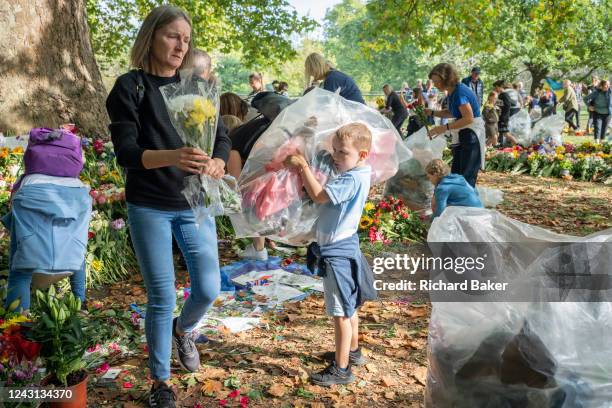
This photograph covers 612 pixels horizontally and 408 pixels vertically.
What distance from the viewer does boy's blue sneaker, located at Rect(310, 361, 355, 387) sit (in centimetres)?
283

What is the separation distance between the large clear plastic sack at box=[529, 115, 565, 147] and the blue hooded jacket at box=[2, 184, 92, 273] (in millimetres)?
9685

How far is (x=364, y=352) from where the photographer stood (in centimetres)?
324

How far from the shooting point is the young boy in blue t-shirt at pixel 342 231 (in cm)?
270

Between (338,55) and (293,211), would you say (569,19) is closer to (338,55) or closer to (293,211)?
(293,211)

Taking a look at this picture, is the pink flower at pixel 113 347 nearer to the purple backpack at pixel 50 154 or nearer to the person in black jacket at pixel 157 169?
the person in black jacket at pixel 157 169

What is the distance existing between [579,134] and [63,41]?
610 inches

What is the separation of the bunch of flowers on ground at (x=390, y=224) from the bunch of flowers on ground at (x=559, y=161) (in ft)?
15.6

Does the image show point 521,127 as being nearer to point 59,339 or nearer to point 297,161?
point 297,161

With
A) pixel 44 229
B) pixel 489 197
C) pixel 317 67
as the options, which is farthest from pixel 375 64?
pixel 44 229

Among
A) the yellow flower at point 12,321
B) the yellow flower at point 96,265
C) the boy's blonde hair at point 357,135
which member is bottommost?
the yellow flower at point 96,265

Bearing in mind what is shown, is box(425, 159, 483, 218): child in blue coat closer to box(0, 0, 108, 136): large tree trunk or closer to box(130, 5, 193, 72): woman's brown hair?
box(130, 5, 193, 72): woman's brown hair

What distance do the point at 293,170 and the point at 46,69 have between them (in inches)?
185

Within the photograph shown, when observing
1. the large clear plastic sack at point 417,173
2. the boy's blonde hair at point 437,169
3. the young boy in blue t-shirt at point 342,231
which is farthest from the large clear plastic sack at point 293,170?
the large clear plastic sack at point 417,173

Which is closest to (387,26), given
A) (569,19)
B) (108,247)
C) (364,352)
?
(569,19)
